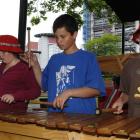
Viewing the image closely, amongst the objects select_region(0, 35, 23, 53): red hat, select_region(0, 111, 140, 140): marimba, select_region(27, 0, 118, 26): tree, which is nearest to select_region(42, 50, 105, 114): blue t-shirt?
select_region(0, 111, 140, 140): marimba

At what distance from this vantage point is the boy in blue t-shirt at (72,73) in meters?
2.90

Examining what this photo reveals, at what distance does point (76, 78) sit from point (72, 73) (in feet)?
0.18

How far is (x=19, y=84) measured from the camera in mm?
3373

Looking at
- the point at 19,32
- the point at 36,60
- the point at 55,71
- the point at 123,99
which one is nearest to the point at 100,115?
the point at 123,99

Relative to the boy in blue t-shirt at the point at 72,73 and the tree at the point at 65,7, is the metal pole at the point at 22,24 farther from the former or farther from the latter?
the tree at the point at 65,7

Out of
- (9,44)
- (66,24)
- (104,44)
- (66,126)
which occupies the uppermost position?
(104,44)

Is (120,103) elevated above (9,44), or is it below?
below

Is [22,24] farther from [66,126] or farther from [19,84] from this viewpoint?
[66,126]

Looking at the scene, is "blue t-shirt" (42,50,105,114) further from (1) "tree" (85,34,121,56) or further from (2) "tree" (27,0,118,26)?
(1) "tree" (85,34,121,56)

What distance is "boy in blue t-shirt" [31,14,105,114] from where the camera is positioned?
290cm

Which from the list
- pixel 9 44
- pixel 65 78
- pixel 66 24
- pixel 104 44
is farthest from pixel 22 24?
pixel 104 44

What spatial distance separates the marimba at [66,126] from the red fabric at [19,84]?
1.76 feet

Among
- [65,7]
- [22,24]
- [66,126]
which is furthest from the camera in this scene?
[65,7]

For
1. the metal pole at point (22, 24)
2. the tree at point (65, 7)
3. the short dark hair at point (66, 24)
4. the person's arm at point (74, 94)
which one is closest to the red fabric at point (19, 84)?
the short dark hair at point (66, 24)
